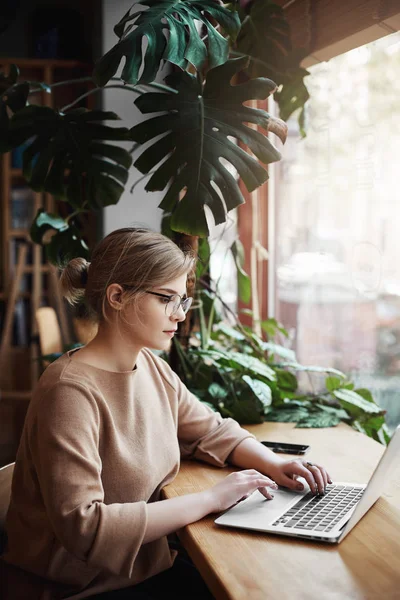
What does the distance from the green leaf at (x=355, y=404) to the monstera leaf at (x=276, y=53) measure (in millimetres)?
1023

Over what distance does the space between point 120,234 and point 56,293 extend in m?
3.35

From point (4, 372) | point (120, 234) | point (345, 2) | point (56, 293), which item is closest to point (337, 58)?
point (345, 2)

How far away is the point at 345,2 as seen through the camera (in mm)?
2209

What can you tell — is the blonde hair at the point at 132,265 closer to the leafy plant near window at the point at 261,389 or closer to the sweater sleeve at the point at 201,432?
the sweater sleeve at the point at 201,432

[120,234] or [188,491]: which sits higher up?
[120,234]

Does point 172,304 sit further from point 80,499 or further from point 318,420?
point 318,420

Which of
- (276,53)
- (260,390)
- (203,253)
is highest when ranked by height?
(276,53)

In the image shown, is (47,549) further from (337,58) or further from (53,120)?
(337,58)

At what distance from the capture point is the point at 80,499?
3.97 ft

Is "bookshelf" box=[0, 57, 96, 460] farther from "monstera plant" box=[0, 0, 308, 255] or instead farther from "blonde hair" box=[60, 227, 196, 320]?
"blonde hair" box=[60, 227, 196, 320]

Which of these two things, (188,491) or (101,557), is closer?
(101,557)

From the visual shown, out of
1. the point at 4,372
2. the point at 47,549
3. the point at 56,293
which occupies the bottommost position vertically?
the point at 4,372

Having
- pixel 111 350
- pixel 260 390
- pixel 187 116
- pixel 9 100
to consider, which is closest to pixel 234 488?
pixel 111 350

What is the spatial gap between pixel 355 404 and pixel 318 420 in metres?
0.15
